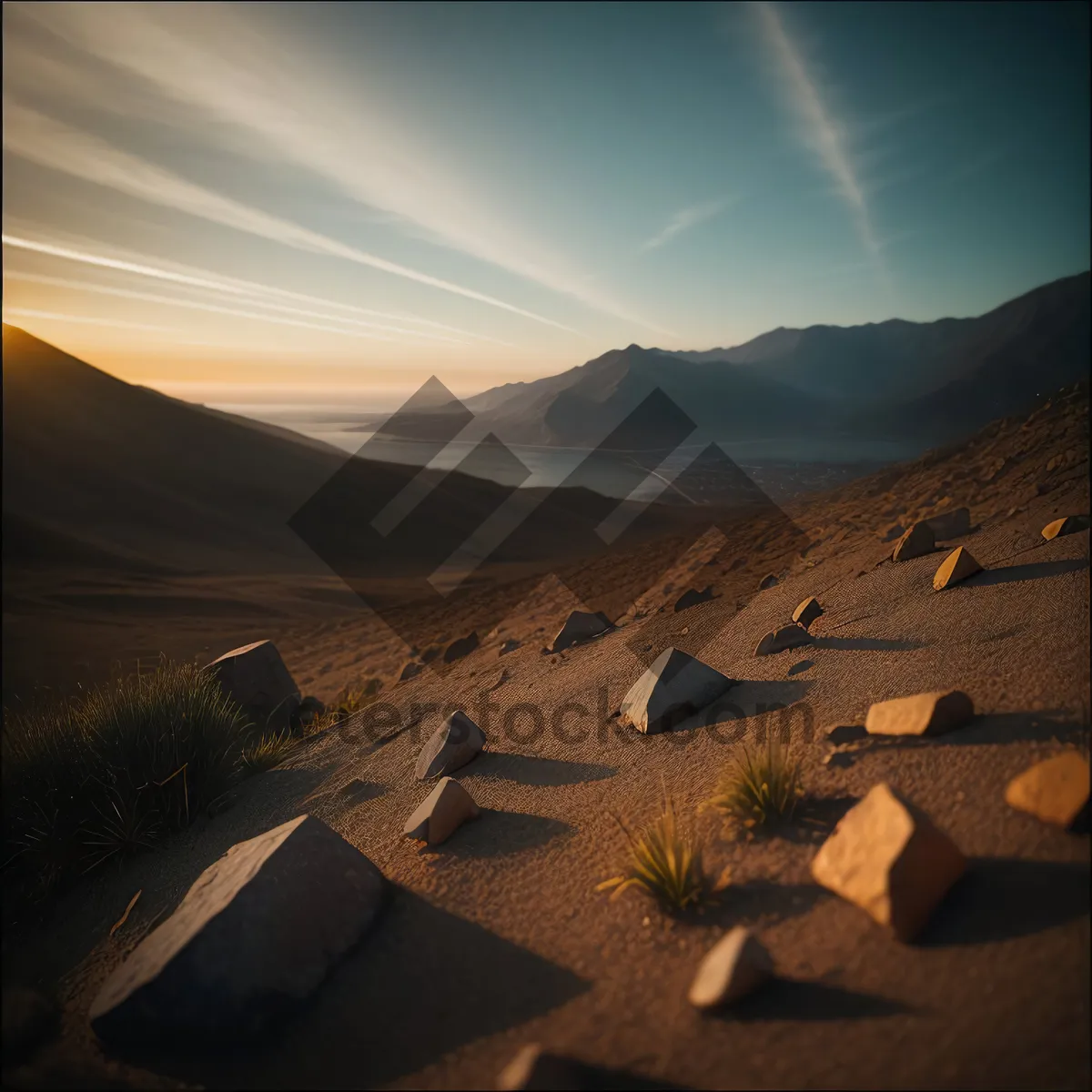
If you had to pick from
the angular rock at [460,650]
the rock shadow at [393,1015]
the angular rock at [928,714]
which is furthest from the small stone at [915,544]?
the angular rock at [460,650]

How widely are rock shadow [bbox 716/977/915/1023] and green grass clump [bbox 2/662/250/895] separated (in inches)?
170

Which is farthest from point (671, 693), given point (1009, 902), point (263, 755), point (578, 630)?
point (263, 755)

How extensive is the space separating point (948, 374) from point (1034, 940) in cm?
12926

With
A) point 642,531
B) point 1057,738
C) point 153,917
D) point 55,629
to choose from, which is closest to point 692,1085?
point 1057,738

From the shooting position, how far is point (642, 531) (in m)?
40.4

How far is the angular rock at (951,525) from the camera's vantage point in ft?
20.6

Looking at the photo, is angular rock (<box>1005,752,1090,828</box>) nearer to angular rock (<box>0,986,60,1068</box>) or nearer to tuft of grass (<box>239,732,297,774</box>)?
angular rock (<box>0,986,60,1068</box>)

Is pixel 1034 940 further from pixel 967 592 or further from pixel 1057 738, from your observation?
pixel 967 592

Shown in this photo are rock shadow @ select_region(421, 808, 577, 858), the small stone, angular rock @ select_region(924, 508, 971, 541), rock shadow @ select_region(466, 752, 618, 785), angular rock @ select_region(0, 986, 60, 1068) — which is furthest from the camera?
angular rock @ select_region(924, 508, 971, 541)

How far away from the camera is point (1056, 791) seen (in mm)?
2141

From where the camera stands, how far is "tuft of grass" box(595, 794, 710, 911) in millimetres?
2480

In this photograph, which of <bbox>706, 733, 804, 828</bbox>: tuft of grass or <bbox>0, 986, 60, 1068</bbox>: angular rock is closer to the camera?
<bbox>0, 986, 60, 1068</bbox>: angular rock

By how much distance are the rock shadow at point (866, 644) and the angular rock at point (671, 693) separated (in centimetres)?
83

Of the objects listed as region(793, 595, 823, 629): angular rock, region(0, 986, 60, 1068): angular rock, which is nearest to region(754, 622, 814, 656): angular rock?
region(793, 595, 823, 629): angular rock
